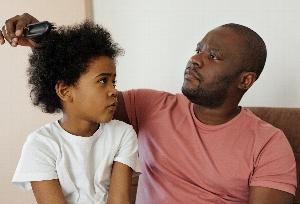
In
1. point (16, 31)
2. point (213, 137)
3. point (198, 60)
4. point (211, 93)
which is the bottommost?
point (213, 137)

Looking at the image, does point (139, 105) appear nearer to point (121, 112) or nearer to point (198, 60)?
point (121, 112)

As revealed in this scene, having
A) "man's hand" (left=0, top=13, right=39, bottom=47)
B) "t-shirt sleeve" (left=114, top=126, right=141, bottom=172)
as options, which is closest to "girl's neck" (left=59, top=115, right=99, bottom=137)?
"t-shirt sleeve" (left=114, top=126, right=141, bottom=172)

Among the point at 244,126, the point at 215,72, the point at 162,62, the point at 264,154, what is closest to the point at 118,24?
the point at 162,62

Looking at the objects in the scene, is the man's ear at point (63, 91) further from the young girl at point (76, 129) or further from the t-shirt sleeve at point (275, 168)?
the t-shirt sleeve at point (275, 168)

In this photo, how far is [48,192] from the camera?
1099 mm

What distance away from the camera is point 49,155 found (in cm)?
113

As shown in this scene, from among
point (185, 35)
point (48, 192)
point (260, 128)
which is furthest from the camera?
point (185, 35)

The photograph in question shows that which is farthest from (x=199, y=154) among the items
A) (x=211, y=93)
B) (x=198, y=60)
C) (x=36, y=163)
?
(x=36, y=163)

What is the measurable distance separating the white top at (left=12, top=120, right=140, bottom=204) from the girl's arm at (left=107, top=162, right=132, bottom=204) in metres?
0.02

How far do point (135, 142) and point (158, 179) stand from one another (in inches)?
8.9

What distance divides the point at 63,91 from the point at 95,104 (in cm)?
11

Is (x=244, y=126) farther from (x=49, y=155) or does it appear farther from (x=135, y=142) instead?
(x=49, y=155)

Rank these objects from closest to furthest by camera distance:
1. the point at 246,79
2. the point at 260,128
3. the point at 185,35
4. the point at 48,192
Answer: the point at 48,192
the point at 260,128
the point at 246,79
the point at 185,35

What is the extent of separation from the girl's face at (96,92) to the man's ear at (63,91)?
11 millimetres
